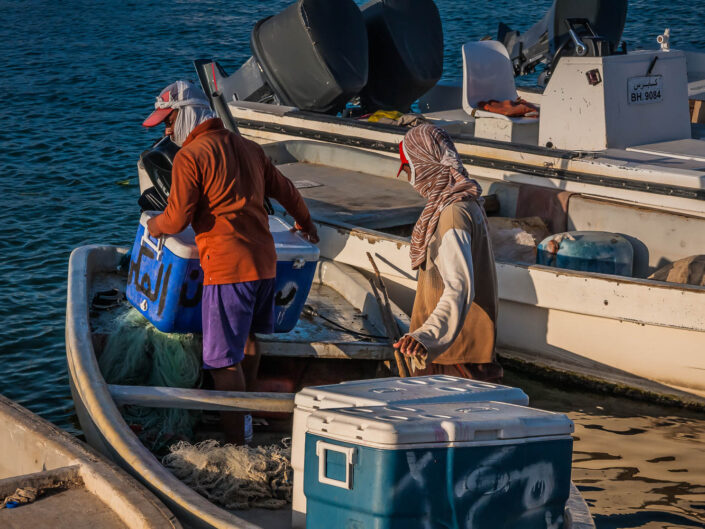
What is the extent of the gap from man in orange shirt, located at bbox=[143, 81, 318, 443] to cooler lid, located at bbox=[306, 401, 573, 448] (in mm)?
1402

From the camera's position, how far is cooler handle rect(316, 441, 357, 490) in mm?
3088

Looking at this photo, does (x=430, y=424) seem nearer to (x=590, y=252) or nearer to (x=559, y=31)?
(x=590, y=252)

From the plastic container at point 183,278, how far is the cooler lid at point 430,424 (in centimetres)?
182

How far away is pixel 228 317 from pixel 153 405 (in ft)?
1.68

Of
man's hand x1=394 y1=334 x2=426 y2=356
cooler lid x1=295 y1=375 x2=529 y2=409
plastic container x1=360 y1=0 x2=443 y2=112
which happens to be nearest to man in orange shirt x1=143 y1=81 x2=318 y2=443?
man's hand x1=394 y1=334 x2=426 y2=356

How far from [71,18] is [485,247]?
2228cm

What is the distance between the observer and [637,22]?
24.7 meters

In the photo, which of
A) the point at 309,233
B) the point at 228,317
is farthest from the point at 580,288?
the point at 228,317

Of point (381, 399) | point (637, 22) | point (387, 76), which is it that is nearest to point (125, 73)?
point (387, 76)

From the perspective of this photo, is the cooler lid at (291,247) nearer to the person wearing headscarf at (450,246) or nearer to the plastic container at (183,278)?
the plastic container at (183,278)

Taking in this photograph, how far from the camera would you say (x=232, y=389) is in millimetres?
4703

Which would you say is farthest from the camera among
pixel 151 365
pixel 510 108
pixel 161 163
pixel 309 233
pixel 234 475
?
pixel 510 108

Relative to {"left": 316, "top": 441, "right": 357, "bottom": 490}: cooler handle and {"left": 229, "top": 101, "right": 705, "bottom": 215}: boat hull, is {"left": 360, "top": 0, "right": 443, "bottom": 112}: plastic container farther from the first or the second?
{"left": 316, "top": 441, "right": 357, "bottom": 490}: cooler handle

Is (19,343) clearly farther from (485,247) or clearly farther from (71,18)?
(71,18)
